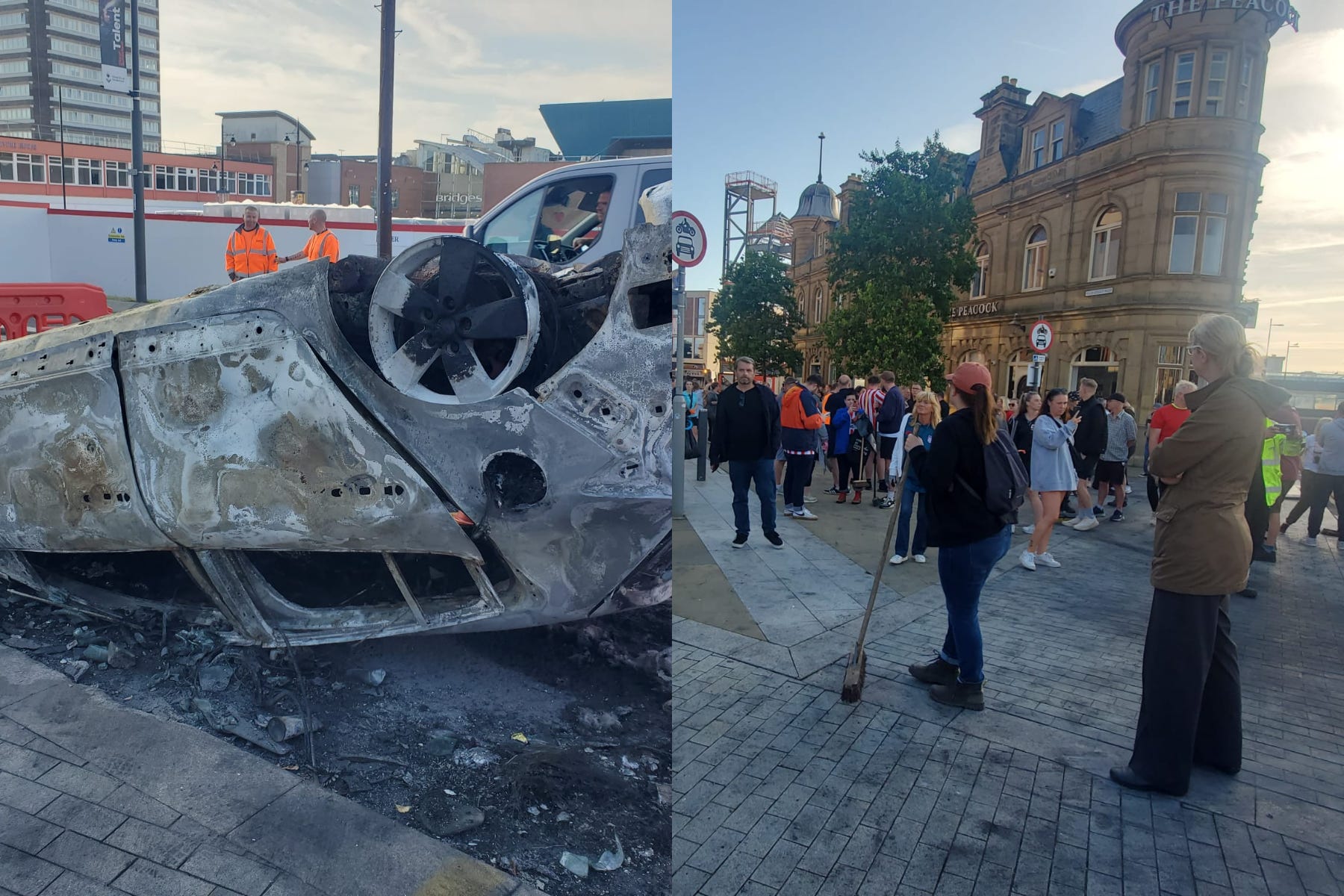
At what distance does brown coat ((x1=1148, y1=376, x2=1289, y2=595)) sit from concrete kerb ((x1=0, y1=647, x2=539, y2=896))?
1712 mm

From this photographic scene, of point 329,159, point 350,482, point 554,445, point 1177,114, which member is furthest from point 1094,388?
point 329,159

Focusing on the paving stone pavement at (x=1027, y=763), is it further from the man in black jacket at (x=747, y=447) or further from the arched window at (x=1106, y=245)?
the arched window at (x=1106, y=245)

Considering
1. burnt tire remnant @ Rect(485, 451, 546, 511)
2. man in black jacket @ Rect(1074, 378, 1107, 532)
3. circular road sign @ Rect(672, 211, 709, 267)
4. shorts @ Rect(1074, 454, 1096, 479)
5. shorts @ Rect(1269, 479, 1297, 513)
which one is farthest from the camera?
shorts @ Rect(1269, 479, 1297, 513)

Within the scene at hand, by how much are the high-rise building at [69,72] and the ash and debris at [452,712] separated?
1111mm

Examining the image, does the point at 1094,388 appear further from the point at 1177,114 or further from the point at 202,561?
the point at 202,561

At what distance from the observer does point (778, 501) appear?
2934 mm

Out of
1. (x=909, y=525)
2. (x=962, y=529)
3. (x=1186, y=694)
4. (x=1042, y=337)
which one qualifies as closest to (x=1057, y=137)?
(x=1042, y=337)

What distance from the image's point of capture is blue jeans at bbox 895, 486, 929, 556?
2.75 meters

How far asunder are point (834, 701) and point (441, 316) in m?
1.73

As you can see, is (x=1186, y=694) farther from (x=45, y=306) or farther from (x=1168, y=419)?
(x=45, y=306)

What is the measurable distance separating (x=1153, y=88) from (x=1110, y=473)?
111 centimetres

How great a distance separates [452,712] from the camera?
1647 mm

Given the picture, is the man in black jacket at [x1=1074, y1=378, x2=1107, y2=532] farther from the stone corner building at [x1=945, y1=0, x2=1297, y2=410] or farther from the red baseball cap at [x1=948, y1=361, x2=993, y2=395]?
the red baseball cap at [x1=948, y1=361, x2=993, y2=395]

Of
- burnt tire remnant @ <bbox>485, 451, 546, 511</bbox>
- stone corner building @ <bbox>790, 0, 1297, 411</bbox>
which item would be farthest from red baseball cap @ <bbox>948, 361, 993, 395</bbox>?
burnt tire remnant @ <bbox>485, 451, 546, 511</bbox>
